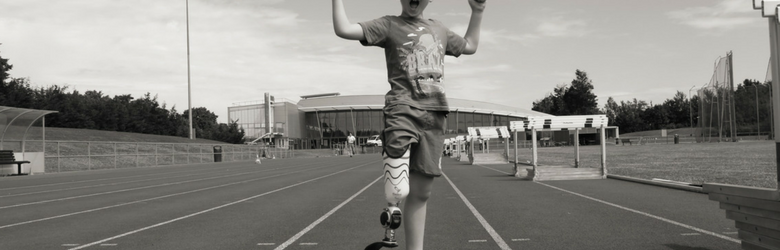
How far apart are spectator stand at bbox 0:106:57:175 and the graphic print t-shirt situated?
25.9 meters

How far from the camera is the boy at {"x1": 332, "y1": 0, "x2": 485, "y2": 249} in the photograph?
3227mm

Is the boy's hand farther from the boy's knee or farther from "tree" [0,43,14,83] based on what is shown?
"tree" [0,43,14,83]

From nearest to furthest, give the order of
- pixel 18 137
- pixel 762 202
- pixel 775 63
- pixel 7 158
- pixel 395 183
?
pixel 395 183
pixel 775 63
pixel 762 202
pixel 7 158
pixel 18 137

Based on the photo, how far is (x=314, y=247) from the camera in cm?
614

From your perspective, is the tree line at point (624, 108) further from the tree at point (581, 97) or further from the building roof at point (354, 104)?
the building roof at point (354, 104)

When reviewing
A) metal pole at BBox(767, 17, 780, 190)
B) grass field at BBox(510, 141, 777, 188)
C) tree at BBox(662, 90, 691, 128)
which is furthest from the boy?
tree at BBox(662, 90, 691, 128)

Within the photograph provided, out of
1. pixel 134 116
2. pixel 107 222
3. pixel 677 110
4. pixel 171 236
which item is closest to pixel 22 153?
pixel 107 222

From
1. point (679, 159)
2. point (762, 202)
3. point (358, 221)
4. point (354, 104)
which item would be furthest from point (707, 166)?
point (354, 104)

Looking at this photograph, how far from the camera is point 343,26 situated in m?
3.32

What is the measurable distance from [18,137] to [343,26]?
2856cm

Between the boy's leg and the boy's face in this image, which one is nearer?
the boy's leg

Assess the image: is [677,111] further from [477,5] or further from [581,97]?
[477,5]

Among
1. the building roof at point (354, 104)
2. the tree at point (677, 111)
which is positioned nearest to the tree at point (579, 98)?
the tree at point (677, 111)

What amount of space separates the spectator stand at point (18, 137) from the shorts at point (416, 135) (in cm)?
2604
